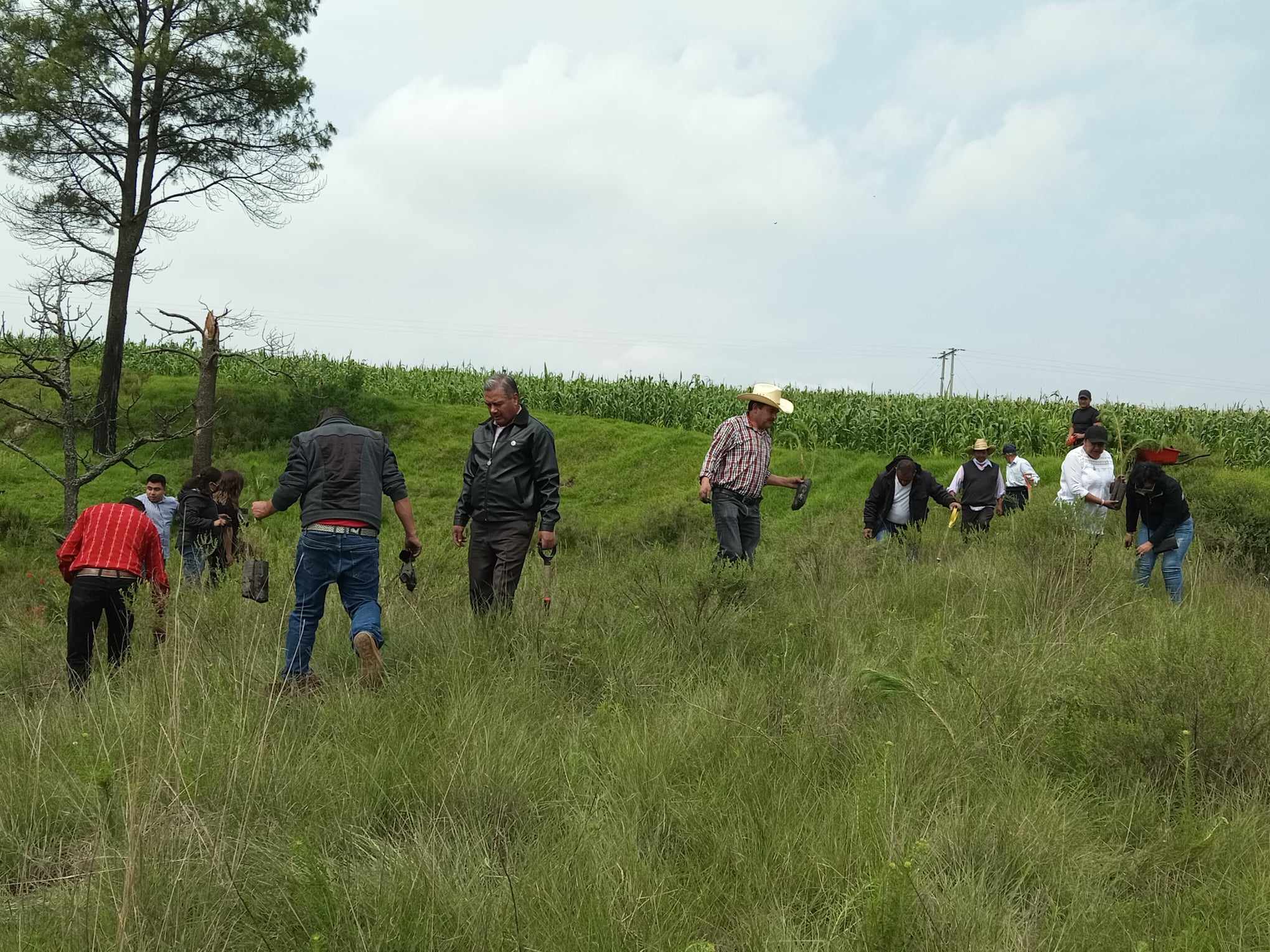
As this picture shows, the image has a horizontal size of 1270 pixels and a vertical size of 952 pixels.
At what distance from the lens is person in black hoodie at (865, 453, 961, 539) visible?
11086mm

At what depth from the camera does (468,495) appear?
285 inches

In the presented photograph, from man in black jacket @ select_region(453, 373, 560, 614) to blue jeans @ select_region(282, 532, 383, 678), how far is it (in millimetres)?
1128

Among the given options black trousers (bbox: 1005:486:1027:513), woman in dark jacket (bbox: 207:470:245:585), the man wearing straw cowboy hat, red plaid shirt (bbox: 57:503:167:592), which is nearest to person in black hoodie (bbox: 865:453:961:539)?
the man wearing straw cowboy hat

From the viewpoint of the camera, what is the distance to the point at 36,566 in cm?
1666

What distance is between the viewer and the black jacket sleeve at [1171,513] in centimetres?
852

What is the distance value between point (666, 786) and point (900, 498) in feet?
26.1

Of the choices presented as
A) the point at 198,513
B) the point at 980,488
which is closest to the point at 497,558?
the point at 198,513

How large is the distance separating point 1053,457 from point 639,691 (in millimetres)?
18278

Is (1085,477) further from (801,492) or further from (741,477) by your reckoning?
(741,477)

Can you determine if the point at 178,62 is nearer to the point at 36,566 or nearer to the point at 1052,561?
the point at 36,566

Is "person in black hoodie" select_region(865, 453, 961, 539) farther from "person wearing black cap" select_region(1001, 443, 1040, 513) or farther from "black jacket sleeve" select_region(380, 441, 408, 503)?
"black jacket sleeve" select_region(380, 441, 408, 503)

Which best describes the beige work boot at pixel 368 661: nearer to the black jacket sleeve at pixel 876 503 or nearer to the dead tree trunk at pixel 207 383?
the black jacket sleeve at pixel 876 503

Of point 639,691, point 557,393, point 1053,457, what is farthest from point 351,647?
point 557,393

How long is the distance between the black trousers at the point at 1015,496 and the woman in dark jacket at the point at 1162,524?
4661 millimetres
